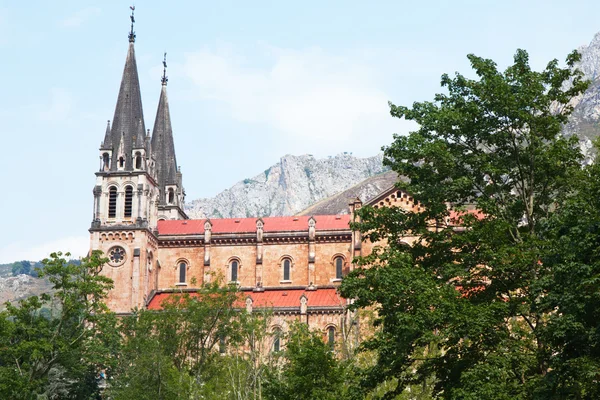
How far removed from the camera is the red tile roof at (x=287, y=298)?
7750cm

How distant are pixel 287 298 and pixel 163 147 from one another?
23569mm

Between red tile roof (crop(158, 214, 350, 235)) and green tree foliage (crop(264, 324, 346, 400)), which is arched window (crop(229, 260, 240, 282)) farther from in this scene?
green tree foliage (crop(264, 324, 346, 400))

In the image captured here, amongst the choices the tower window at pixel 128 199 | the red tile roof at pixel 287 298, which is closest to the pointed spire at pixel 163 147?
the tower window at pixel 128 199

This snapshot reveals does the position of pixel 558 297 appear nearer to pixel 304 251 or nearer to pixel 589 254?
pixel 589 254

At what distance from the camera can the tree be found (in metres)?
29.8

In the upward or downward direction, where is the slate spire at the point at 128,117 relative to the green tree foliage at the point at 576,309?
upward

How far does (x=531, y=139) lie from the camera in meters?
33.0

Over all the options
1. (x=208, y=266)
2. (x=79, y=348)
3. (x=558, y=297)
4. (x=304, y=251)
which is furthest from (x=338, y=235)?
(x=558, y=297)

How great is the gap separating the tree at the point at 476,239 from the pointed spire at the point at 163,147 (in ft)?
197

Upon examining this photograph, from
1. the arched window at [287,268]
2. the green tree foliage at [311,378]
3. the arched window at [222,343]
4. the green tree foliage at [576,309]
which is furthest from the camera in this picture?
the arched window at [287,268]

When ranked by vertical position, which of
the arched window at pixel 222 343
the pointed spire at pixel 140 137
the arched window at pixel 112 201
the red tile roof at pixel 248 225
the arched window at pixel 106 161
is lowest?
the arched window at pixel 222 343

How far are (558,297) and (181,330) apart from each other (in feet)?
121

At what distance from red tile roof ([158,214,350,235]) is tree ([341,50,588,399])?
4737 centimetres

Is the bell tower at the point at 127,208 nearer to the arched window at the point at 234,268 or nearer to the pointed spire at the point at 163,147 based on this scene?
the arched window at the point at 234,268
